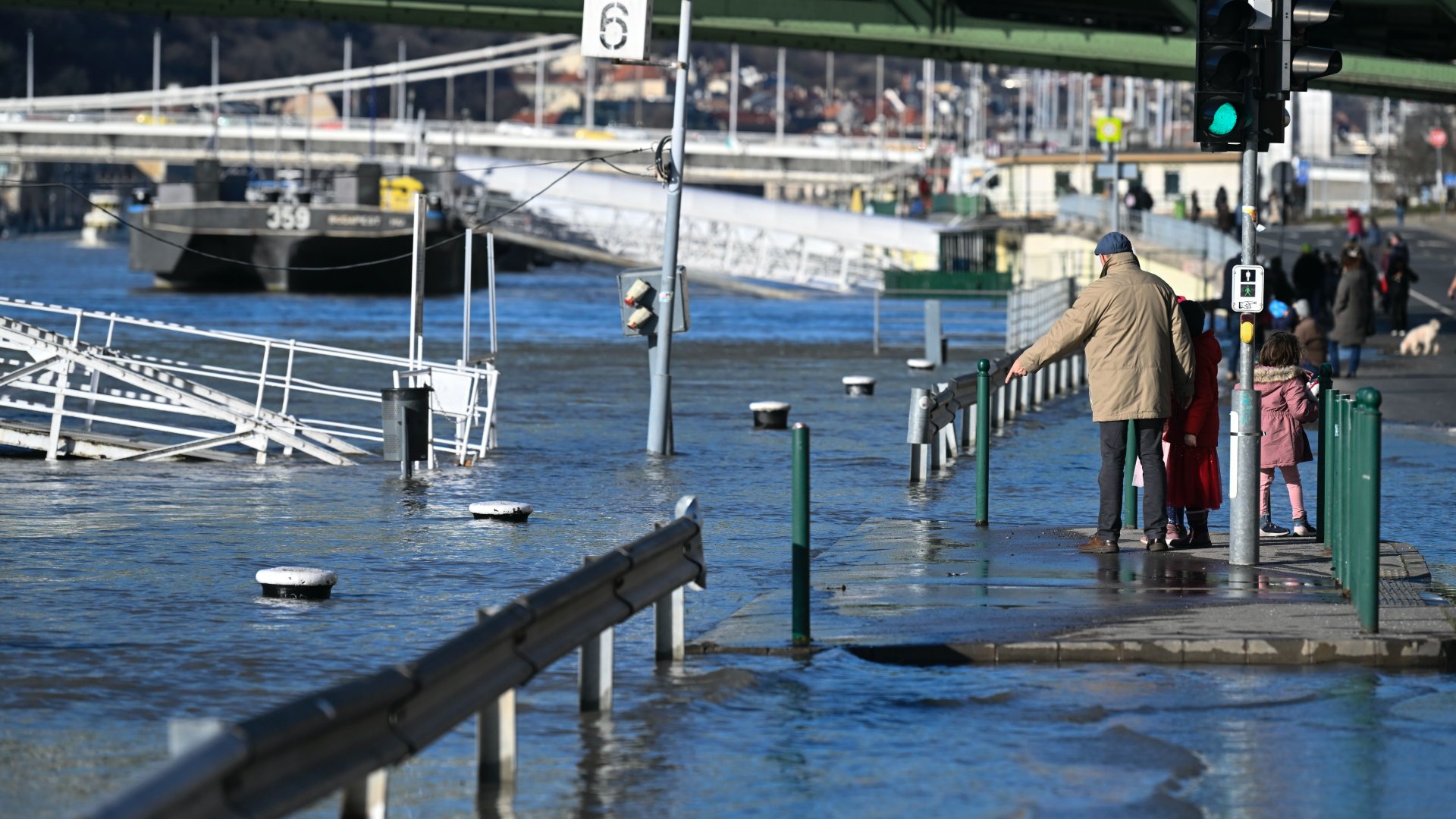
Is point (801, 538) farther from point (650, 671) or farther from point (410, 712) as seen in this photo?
point (410, 712)

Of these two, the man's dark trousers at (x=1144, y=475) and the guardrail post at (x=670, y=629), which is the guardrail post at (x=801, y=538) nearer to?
the guardrail post at (x=670, y=629)

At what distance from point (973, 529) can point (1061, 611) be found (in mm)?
3599

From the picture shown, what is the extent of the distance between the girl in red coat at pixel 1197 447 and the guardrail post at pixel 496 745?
6509mm

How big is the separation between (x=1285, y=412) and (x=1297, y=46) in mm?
2785

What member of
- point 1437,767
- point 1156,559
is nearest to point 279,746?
point 1437,767

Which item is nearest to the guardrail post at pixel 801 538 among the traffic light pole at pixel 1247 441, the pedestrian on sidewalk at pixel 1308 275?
the traffic light pole at pixel 1247 441

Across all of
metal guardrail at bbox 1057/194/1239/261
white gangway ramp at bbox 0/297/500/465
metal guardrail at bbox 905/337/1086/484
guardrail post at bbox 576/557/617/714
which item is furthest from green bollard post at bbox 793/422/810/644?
metal guardrail at bbox 1057/194/1239/261

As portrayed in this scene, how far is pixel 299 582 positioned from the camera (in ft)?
38.8

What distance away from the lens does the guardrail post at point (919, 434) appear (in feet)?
59.1

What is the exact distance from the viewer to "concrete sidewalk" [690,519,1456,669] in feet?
31.9

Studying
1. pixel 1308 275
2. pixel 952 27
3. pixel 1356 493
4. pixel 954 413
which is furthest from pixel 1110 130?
pixel 1356 493

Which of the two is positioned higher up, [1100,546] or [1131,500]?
[1131,500]

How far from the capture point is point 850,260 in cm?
8906

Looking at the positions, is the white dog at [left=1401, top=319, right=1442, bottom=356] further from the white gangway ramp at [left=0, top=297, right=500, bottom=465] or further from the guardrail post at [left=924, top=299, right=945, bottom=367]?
the white gangway ramp at [left=0, top=297, right=500, bottom=465]
